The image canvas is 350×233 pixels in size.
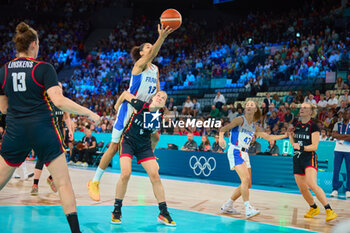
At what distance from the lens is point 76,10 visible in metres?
35.5

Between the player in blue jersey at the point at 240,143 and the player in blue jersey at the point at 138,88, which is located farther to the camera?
the player in blue jersey at the point at 240,143

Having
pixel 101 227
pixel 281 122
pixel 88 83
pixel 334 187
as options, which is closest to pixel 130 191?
pixel 101 227

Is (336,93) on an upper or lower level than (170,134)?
upper

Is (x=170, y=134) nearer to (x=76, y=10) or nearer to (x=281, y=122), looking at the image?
(x=281, y=122)

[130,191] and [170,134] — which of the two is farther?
[170,134]

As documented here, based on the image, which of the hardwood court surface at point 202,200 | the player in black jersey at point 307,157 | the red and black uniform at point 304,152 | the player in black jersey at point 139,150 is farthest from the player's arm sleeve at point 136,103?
the red and black uniform at point 304,152

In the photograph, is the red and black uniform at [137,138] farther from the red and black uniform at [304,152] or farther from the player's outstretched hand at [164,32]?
the red and black uniform at [304,152]

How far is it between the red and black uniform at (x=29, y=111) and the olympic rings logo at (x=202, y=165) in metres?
9.27

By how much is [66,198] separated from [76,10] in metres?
34.0

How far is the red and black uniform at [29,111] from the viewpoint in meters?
3.78

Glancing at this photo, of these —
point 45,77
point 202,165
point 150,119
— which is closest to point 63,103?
point 45,77

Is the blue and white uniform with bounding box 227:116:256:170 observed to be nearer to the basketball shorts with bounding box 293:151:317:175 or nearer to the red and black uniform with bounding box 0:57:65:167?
the basketball shorts with bounding box 293:151:317:175

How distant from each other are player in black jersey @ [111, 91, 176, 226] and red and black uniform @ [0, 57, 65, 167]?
176cm

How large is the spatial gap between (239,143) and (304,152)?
43.7 inches
